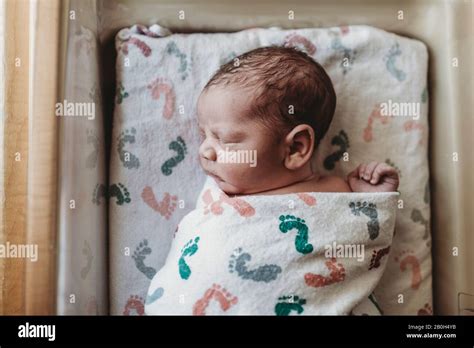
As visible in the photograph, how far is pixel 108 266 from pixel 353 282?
19.1 inches

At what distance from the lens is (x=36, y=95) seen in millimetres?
827

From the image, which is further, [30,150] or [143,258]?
[143,258]

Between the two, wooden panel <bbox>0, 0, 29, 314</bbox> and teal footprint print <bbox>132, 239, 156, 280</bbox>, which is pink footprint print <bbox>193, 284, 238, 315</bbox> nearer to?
teal footprint print <bbox>132, 239, 156, 280</bbox>

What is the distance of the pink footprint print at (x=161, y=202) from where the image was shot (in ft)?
3.45

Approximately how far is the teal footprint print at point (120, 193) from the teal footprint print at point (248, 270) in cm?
29

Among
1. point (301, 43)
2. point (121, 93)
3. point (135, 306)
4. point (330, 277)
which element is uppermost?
point (301, 43)

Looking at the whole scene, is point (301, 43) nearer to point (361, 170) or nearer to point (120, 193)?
point (361, 170)

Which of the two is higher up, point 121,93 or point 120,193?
point 121,93

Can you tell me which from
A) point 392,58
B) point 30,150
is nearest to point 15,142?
point 30,150

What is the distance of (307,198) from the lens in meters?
0.93

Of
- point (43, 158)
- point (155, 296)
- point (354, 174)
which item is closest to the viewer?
point (43, 158)

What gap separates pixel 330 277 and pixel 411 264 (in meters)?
0.25
